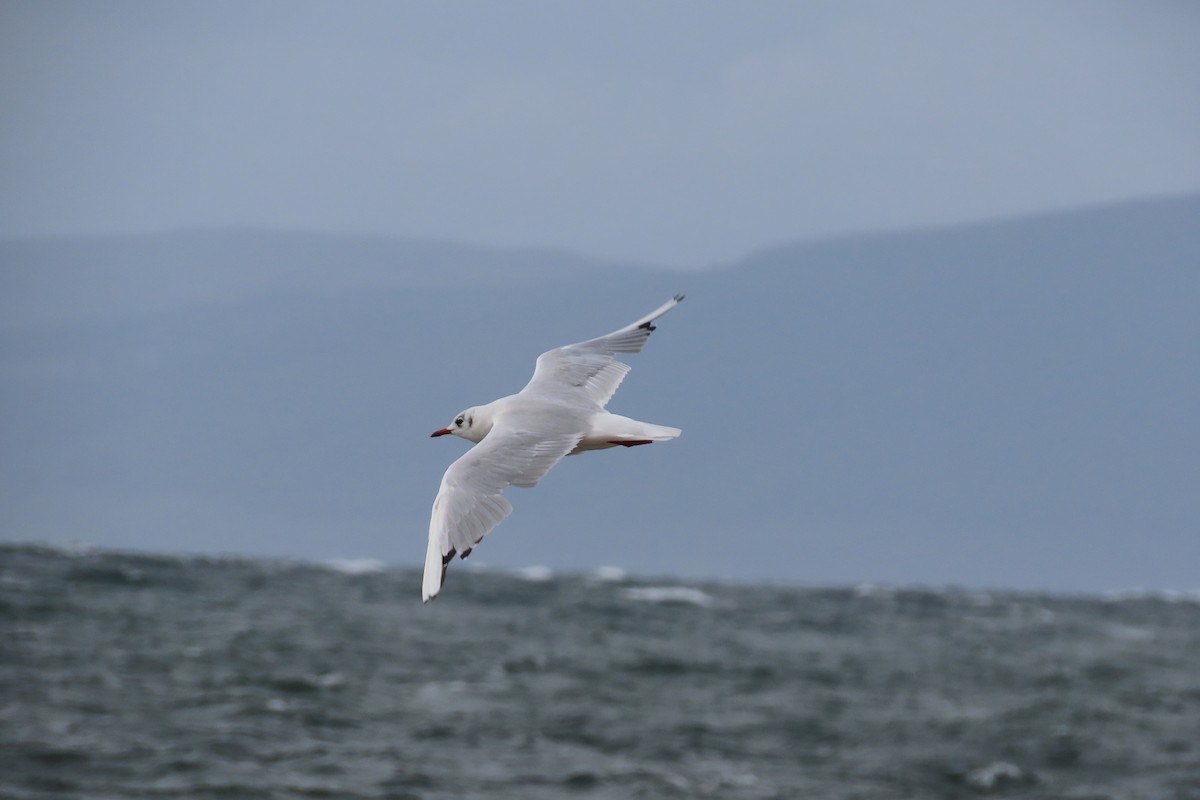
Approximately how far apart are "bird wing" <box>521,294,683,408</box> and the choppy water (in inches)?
326

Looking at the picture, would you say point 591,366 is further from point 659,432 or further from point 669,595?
point 669,595

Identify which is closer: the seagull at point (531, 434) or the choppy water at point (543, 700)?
the seagull at point (531, 434)

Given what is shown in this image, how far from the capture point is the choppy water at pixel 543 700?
16.4 m

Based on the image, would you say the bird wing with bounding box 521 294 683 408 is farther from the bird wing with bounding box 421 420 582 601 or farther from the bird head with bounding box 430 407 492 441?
the bird wing with bounding box 421 420 582 601

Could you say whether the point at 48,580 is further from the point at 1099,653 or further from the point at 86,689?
the point at 1099,653

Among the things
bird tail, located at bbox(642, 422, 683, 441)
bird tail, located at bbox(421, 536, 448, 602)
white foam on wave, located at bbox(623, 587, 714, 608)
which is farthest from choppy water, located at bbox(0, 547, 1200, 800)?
bird tail, located at bbox(421, 536, 448, 602)

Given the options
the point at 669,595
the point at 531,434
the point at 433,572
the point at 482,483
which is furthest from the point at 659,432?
the point at 669,595

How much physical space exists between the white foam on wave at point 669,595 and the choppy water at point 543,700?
2722 millimetres

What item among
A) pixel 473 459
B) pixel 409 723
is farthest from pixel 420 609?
pixel 473 459

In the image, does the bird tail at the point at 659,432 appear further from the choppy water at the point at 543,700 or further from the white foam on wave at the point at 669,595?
the white foam on wave at the point at 669,595

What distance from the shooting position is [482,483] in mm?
6551

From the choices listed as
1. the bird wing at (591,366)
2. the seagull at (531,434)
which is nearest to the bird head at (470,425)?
the seagull at (531,434)

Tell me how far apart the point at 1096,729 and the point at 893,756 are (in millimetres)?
3895

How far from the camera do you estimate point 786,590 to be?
4594cm
